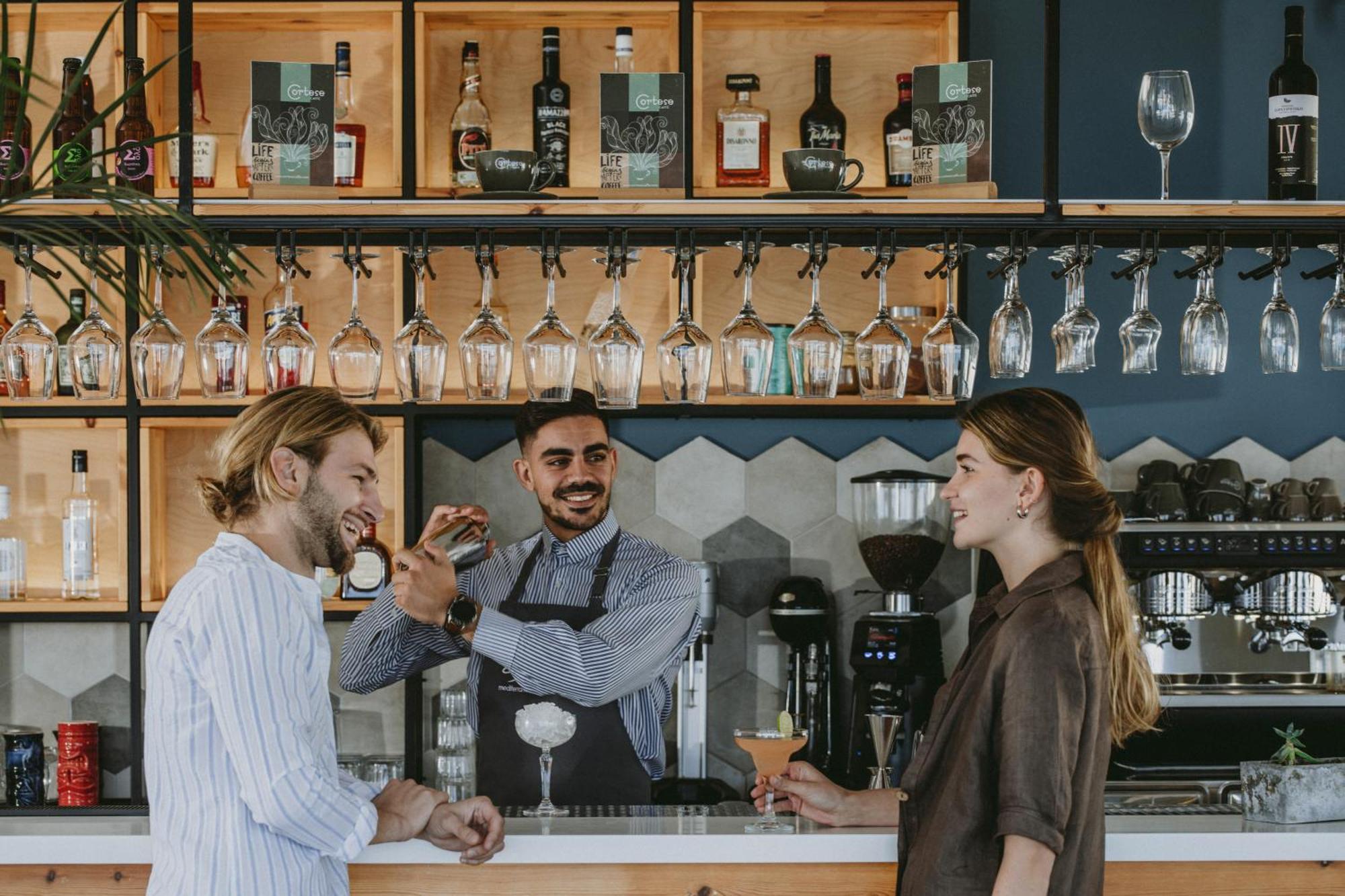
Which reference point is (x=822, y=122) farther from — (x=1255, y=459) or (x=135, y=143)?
(x=135, y=143)

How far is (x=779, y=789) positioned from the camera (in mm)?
2303

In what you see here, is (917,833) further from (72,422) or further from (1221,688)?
(72,422)

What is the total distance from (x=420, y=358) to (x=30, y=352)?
2.03 ft

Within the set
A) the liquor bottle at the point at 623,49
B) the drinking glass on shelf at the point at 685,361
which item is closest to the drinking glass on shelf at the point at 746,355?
the drinking glass on shelf at the point at 685,361

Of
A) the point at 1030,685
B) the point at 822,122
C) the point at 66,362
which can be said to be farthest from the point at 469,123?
the point at 1030,685

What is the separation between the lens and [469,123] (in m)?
3.61

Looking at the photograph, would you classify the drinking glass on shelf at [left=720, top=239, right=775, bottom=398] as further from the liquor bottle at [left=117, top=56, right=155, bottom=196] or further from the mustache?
the liquor bottle at [left=117, top=56, right=155, bottom=196]

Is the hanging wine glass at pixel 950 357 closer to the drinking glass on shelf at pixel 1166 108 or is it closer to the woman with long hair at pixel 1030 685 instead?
the woman with long hair at pixel 1030 685

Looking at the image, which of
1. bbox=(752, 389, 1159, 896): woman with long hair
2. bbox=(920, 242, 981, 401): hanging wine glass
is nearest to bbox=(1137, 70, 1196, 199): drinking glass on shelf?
bbox=(920, 242, 981, 401): hanging wine glass

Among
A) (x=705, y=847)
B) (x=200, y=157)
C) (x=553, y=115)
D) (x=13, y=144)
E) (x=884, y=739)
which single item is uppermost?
(x=553, y=115)

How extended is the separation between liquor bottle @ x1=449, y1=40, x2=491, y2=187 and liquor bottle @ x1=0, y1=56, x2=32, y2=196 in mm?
1000

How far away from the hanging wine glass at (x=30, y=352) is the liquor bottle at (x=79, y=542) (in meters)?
1.30

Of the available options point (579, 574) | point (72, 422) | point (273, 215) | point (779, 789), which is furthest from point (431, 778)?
point (273, 215)

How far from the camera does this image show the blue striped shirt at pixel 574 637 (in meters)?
2.63
